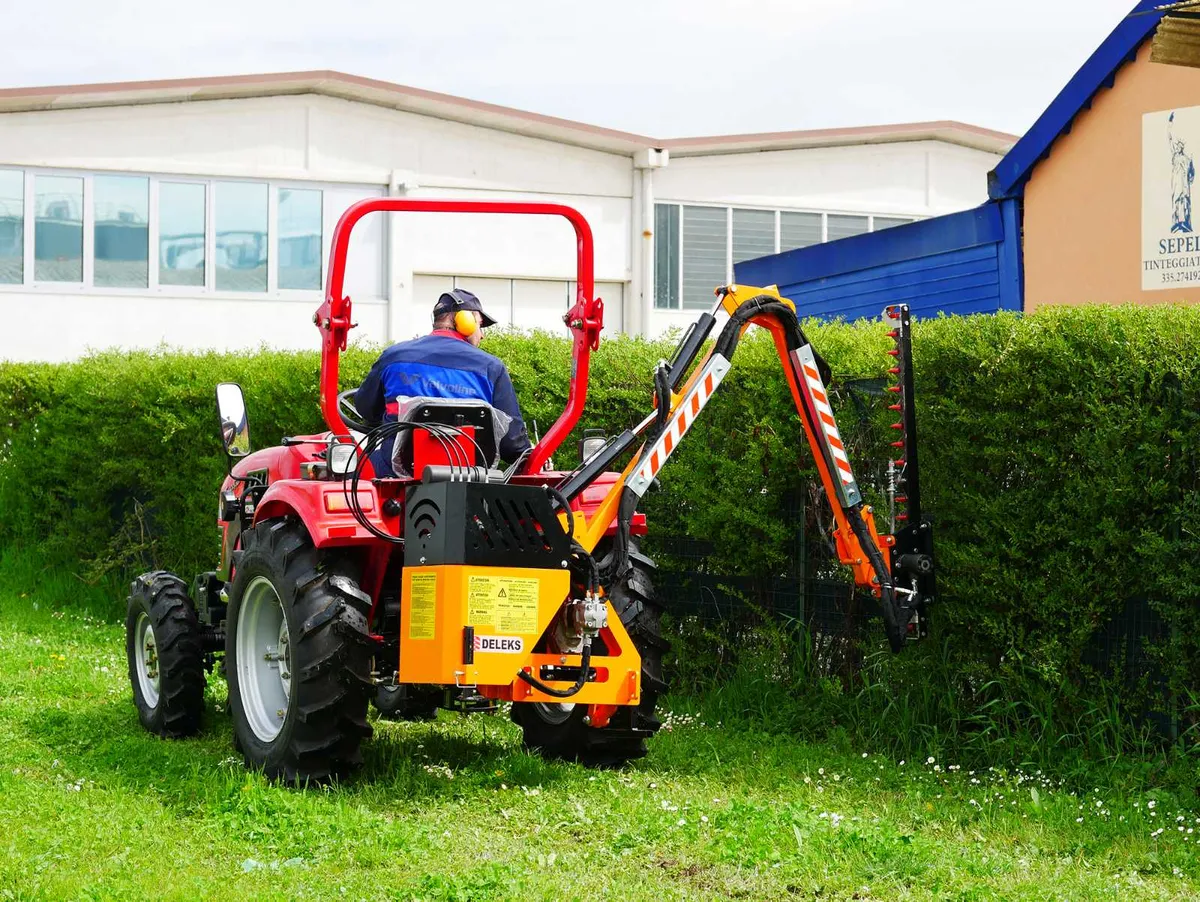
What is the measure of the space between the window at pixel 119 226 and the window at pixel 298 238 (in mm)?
2067

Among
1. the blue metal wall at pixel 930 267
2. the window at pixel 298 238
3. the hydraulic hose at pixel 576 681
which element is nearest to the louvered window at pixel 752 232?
the window at pixel 298 238

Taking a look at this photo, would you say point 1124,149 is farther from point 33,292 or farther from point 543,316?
point 33,292

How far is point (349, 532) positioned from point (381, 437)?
0.41 meters

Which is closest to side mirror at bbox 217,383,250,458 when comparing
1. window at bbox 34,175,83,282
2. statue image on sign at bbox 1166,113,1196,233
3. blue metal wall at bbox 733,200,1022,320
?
blue metal wall at bbox 733,200,1022,320

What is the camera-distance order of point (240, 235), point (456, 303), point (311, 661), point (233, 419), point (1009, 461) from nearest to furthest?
1. point (311, 661)
2. point (1009, 461)
3. point (456, 303)
4. point (233, 419)
5. point (240, 235)

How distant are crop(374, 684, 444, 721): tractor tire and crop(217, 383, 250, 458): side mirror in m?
1.60

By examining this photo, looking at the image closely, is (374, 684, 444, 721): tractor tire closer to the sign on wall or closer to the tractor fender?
the tractor fender

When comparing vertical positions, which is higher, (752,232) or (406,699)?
(752,232)

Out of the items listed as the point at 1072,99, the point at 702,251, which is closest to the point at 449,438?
the point at 1072,99

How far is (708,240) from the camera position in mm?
27391

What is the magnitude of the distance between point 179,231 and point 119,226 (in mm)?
885

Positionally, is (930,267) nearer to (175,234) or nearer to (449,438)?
(449,438)

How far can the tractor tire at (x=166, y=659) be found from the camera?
7676mm

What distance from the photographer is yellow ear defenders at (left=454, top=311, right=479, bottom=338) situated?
698cm
